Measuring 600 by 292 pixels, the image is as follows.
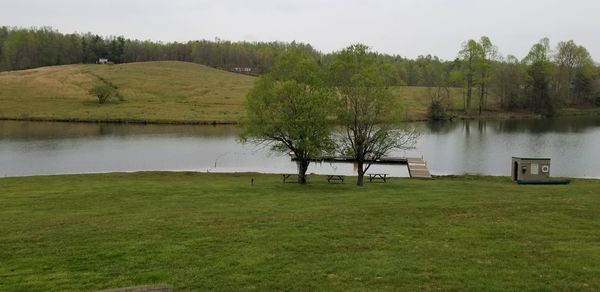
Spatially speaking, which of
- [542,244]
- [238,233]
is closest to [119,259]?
[238,233]

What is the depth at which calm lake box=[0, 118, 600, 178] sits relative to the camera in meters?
53.6

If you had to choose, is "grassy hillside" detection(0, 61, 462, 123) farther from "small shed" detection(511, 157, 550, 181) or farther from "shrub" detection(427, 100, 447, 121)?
"small shed" detection(511, 157, 550, 181)

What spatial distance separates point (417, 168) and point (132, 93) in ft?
333

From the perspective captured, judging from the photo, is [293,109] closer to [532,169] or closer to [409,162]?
[532,169]

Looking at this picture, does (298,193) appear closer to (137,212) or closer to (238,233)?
(137,212)

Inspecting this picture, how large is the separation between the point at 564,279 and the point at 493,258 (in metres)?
2.10

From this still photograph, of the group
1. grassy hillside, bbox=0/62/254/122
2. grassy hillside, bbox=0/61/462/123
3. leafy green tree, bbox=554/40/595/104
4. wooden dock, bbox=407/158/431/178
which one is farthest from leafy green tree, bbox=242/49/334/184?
leafy green tree, bbox=554/40/595/104

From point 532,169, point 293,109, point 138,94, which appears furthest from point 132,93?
point 532,169

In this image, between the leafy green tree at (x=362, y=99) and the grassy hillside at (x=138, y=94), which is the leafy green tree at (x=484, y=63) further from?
the leafy green tree at (x=362, y=99)

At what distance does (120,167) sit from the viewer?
53.7m

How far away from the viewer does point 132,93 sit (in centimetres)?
13575

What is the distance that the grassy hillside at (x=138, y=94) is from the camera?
111 metres

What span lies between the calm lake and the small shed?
8.72 metres

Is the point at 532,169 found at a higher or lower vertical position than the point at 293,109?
lower
